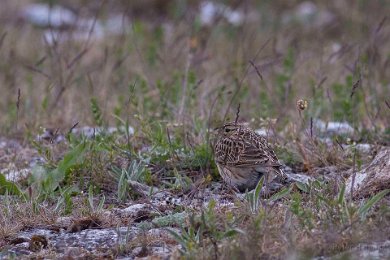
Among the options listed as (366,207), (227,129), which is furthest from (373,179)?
(227,129)

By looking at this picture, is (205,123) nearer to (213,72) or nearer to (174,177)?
(174,177)

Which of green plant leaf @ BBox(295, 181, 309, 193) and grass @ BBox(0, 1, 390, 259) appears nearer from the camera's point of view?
grass @ BBox(0, 1, 390, 259)

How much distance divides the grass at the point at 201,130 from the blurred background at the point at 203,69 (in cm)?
3

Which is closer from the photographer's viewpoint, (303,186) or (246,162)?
(303,186)

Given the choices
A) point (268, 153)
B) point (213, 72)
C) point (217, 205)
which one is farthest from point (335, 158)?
point (213, 72)

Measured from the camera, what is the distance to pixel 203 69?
30.8 ft

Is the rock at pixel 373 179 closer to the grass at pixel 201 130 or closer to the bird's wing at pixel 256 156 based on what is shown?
the grass at pixel 201 130

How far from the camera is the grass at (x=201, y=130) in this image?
173 inches

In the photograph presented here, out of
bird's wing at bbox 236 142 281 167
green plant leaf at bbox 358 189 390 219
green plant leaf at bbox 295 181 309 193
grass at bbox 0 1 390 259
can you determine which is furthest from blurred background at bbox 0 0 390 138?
green plant leaf at bbox 358 189 390 219

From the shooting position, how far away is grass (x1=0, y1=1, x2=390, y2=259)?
4.39 m

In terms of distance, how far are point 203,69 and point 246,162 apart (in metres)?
3.59

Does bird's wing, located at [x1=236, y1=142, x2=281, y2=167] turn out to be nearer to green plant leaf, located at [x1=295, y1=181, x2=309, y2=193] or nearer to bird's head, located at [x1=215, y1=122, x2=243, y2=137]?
bird's head, located at [x1=215, y1=122, x2=243, y2=137]

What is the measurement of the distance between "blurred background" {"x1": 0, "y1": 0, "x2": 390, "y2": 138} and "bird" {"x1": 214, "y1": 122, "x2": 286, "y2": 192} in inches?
14.4

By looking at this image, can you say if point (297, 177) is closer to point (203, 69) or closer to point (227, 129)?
point (227, 129)
